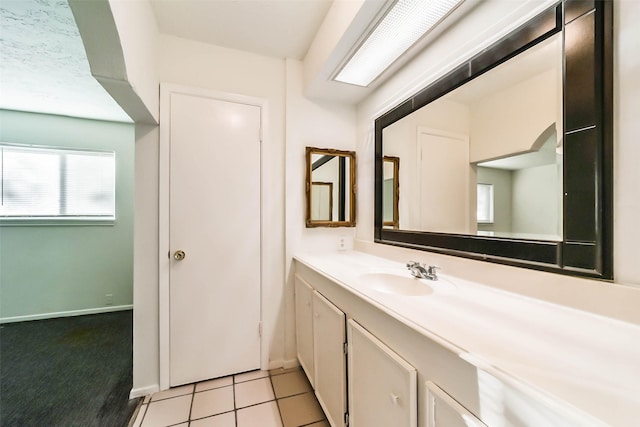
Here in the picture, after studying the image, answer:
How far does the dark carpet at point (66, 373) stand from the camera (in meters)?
1.52

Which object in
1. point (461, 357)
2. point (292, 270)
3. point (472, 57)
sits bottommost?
point (292, 270)

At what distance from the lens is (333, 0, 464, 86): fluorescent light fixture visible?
1.18 meters

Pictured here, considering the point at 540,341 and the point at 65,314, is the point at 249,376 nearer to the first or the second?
the point at 540,341

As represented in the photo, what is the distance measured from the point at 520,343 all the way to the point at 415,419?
381 millimetres

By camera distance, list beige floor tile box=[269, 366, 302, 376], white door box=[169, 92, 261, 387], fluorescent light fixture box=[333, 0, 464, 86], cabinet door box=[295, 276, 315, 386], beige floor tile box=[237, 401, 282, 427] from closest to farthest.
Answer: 1. fluorescent light fixture box=[333, 0, 464, 86]
2. beige floor tile box=[237, 401, 282, 427]
3. cabinet door box=[295, 276, 315, 386]
4. white door box=[169, 92, 261, 387]
5. beige floor tile box=[269, 366, 302, 376]

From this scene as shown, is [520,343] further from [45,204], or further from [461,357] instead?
[45,204]

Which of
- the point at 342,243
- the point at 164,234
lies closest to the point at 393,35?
the point at 342,243

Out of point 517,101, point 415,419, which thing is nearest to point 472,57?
point 517,101

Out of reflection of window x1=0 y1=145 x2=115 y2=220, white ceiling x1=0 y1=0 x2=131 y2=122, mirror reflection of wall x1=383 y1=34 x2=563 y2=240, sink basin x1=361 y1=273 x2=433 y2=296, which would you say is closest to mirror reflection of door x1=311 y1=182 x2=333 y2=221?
mirror reflection of wall x1=383 y1=34 x2=563 y2=240

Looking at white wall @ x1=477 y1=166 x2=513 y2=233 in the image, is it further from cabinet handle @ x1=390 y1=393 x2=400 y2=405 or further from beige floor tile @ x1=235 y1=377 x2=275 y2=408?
beige floor tile @ x1=235 y1=377 x2=275 y2=408

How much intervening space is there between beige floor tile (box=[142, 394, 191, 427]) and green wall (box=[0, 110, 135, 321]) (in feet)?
6.91

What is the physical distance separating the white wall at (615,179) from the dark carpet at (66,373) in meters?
2.23

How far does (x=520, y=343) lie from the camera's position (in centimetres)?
61

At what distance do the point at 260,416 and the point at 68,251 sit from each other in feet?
10.3
